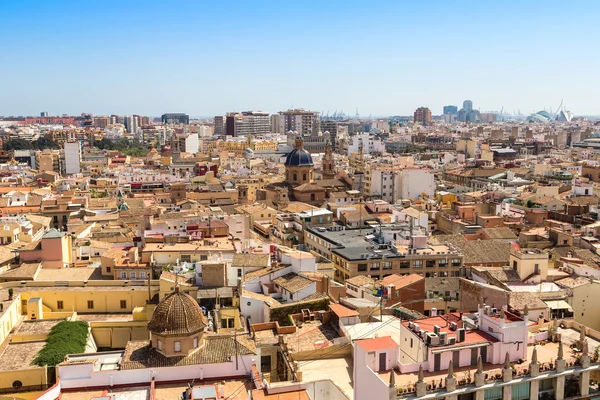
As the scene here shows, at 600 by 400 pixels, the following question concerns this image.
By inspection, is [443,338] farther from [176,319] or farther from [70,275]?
[70,275]

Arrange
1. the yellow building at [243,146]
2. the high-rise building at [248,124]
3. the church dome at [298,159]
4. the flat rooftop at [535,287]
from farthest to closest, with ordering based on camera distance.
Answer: the high-rise building at [248,124]
the yellow building at [243,146]
the church dome at [298,159]
the flat rooftop at [535,287]

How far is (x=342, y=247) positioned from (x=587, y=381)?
17175 millimetres

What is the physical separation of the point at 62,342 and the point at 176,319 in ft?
15.3

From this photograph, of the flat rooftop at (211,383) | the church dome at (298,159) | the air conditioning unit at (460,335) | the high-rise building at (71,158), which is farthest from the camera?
the high-rise building at (71,158)

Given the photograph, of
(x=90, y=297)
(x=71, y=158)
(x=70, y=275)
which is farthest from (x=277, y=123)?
(x=90, y=297)

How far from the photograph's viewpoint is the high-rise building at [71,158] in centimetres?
8419

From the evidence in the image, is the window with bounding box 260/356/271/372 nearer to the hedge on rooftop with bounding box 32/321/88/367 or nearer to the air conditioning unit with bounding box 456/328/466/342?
the hedge on rooftop with bounding box 32/321/88/367

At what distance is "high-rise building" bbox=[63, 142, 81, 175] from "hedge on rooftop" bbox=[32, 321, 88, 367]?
6704 cm

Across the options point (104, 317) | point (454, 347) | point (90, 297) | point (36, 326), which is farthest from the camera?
point (90, 297)

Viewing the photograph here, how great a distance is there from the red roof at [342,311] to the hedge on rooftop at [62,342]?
319 inches

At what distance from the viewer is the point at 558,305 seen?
23.0m

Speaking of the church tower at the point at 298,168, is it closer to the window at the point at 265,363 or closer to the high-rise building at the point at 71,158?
the window at the point at 265,363

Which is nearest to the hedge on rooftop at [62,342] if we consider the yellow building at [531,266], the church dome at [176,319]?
the church dome at [176,319]

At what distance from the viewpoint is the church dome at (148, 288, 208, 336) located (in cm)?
1736
